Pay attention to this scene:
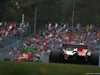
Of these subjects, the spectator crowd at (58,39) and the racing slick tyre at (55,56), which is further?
the spectator crowd at (58,39)

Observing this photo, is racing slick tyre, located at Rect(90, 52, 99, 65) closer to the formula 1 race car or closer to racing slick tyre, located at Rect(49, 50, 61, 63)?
the formula 1 race car

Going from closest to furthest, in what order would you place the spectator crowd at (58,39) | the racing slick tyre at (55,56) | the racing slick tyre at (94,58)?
the racing slick tyre at (55,56), the racing slick tyre at (94,58), the spectator crowd at (58,39)

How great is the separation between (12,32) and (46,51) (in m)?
4.50

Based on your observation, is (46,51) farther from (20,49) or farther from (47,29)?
(47,29)

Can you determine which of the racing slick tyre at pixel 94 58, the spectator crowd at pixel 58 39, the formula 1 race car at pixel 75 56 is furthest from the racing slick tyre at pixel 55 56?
the spectator crowd at pixel 58 39

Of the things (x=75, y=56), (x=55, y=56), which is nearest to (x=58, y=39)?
(x=75, y=56)

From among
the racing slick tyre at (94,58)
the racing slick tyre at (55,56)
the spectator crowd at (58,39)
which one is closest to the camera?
the racing slick tyre at (55,56)

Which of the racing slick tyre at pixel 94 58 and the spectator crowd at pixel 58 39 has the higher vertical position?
the spectator crowd at pixel 58 39

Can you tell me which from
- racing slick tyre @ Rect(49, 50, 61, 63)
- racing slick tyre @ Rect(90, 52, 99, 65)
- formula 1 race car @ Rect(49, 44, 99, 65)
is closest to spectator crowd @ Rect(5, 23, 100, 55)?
formula 1 race car @ Rect(49, 44, 99, 65)

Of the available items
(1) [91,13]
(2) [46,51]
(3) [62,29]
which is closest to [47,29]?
(3) [62,29]

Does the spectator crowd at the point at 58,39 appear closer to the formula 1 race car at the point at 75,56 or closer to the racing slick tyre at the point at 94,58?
the formula 1 race car at the point at 75,56

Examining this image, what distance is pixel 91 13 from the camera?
198 ft

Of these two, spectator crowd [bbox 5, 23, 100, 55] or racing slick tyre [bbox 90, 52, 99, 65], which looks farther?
spectator crowd [bbox 5, 23, 100, 55]

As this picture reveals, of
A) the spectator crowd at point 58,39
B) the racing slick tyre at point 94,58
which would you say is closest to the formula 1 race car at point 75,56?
the racing slick tyre at point 94,58
